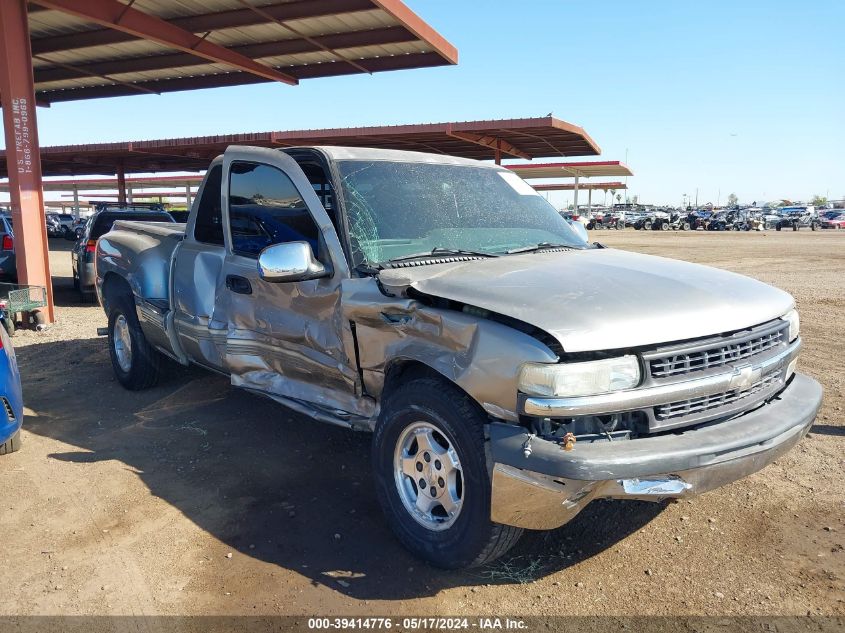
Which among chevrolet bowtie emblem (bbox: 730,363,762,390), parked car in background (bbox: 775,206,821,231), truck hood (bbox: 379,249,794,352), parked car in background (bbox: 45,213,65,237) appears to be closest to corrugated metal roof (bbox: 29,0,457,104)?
truck hood (bbox: 379,249,794,352)

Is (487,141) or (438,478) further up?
(487,141)

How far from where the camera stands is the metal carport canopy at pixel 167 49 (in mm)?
9641

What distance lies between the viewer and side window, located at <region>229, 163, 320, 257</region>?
13.3 ft

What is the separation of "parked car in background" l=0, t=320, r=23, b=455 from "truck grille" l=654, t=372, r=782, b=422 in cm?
406

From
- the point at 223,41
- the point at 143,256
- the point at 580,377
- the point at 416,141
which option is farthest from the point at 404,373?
the point at 416,141

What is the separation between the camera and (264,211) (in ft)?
14.4

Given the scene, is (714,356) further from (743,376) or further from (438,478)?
(438,478)

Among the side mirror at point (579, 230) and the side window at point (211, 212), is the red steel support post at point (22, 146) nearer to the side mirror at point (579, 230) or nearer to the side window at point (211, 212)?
the side window at point (211, 212)

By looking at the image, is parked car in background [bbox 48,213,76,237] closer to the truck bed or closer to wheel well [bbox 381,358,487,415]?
the truck bed

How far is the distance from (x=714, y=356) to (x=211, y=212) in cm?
376

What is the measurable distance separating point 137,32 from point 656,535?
451 inches

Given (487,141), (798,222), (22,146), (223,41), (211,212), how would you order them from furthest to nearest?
(798,222) → (487,141) → (223,41) → (22,146) → (211,212)

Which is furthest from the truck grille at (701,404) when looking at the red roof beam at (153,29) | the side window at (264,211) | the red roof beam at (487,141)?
the red roof beam at (487,141)

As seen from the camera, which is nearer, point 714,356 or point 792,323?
point 714,356
